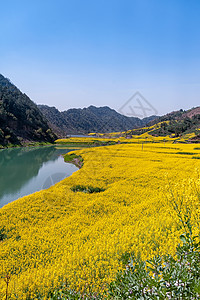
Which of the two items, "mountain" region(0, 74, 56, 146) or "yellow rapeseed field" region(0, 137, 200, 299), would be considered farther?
"mountain" region(0, 74, 56, 146)

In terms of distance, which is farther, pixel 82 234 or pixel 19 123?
pixel 19 123

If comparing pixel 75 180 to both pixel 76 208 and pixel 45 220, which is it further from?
pixel 45 220

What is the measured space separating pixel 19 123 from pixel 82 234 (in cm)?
7950

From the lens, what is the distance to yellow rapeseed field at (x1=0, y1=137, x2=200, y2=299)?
4727 mm

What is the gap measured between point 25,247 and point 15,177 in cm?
1794

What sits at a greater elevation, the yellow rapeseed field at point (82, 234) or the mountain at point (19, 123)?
the mountain at point (19, 123)

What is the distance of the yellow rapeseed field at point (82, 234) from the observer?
4.73 meters

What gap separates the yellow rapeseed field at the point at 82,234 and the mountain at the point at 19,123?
5715cm

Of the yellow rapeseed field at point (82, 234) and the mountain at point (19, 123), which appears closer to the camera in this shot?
the yellow rapeseed field at point (82, 234)

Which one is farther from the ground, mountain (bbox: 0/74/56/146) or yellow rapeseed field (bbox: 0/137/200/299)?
mountain (bbox: 0/74/56/146)

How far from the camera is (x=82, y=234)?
23.0ft

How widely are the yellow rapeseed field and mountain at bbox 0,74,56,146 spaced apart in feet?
188

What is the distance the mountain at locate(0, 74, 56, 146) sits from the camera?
64312 mm

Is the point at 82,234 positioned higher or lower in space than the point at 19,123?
lower
